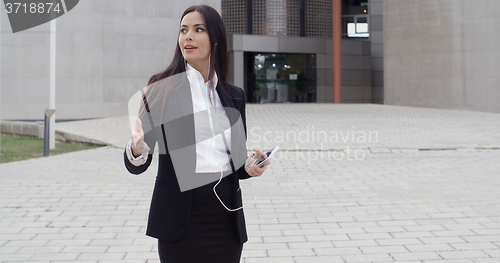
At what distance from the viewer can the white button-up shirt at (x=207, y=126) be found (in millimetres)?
1952

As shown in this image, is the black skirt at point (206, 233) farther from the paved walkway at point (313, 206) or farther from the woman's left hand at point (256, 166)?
the paved walkway at point (313, 206)

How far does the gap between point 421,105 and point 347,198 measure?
798 inches

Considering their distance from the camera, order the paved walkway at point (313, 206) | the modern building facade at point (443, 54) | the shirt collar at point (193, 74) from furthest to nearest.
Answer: the modern building facade at point (443, 54)
the paved walkway at point (313, 206)
the shirt collar at point (193, 74)

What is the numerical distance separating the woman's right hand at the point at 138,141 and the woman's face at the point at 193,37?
399 mm

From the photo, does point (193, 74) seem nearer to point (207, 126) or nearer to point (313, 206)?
point (207, 126)

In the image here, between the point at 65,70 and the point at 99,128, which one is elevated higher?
the point at 65,70

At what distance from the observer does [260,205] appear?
5621mm

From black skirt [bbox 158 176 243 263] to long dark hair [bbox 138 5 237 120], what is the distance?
42 centimetres

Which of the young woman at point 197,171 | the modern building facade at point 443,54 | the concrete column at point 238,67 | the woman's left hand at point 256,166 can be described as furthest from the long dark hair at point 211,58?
the concrete column at point 238,67

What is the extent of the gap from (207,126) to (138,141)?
357 mm

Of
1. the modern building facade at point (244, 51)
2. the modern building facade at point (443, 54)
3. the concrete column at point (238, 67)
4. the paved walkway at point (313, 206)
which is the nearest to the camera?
the paved walkway at point (313, 206)

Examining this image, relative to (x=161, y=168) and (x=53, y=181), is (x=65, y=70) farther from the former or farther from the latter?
(x=161, y=168)

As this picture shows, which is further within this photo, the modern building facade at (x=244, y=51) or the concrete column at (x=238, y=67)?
the concrete column at (x=238, y=67)

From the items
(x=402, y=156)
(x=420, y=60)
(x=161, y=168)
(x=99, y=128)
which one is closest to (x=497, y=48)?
(x=420, y=60)
